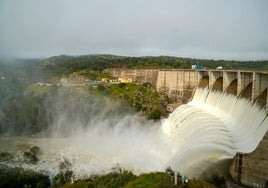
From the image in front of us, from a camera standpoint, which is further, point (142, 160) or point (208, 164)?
point (142, 160)

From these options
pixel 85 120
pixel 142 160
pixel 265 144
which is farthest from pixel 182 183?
pixel 85 120

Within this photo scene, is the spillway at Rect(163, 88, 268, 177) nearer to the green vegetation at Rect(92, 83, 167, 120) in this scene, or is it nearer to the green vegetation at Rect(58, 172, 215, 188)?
the green vegetation at Rect(58, 172, 215, 188)

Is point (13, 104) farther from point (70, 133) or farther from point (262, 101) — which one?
point (262, 101)

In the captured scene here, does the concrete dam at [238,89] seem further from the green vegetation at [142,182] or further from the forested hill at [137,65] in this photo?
the forested hill at [137,65]

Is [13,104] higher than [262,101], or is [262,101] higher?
[262,101]

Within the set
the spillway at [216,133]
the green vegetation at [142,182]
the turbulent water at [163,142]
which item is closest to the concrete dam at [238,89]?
the spillway at [216,133]

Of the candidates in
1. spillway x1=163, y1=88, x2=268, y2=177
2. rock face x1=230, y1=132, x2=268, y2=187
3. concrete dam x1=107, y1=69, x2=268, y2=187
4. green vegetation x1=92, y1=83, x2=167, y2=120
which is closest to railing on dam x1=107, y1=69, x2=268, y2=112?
concrete dam x1=107, y1=69, x2=268, y2=187

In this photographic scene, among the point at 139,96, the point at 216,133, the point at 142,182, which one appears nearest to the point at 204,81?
the point at 139,96
